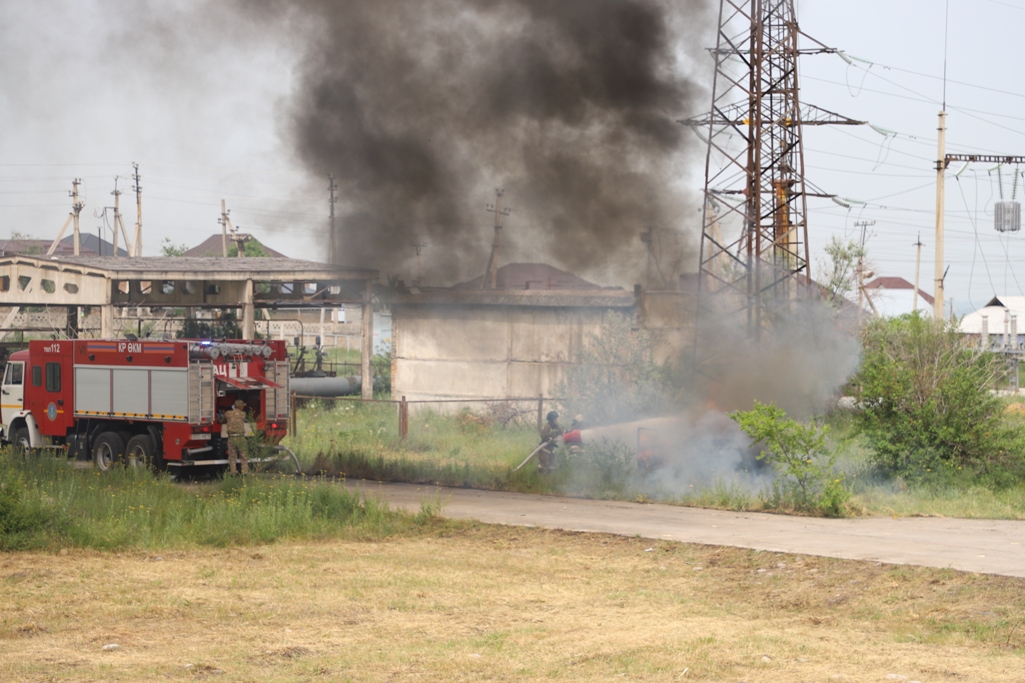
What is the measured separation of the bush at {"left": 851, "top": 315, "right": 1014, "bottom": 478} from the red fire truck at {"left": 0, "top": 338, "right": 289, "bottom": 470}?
11.2 meters

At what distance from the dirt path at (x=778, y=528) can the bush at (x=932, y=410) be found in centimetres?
296

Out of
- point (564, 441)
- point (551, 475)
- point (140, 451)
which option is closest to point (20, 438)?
point (140, 451)

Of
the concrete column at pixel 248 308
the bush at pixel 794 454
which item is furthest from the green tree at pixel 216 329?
the bush at pixel 794 454

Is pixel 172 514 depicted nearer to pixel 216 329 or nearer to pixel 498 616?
pixel 498 616

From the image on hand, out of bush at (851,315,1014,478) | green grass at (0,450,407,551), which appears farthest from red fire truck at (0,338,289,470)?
bush at (851,315,1014,478)

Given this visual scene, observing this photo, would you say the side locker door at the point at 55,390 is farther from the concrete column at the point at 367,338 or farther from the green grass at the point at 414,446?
the concrete column at the point at 367,338

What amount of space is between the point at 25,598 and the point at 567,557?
5959 mm

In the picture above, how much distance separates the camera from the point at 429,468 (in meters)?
20.0

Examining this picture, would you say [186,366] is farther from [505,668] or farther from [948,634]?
[948,634]

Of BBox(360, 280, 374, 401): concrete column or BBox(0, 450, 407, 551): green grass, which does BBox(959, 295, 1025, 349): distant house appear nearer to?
BBox(360, 280, 374, 401): concrete column

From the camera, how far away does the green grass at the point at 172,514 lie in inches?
500

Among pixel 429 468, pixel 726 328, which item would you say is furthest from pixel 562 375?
pixel 429 468

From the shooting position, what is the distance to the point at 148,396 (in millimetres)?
18953

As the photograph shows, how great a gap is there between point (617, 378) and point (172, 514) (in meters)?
13.9
